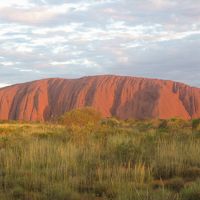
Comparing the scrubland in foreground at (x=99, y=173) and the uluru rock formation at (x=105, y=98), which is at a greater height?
the uluru rock formation at (x=105, y=98)

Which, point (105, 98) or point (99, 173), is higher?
point (105, 98)

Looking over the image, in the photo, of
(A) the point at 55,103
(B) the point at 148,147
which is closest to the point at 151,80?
(A) the point at 55,103

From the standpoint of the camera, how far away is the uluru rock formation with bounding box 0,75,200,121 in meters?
61.6

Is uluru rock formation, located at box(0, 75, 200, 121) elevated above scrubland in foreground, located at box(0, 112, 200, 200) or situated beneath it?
elevated above

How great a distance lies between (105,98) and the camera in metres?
66.8

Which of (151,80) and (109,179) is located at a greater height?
(151,80)

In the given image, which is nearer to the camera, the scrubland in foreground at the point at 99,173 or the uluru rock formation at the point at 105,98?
the scrubland in foreground at the point at 99,173

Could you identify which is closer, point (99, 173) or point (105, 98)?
point (99, 173)

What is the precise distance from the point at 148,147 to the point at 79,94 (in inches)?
2238

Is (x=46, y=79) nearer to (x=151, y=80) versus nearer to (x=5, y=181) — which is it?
(x=151, y=80)

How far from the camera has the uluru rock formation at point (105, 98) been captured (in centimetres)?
6163

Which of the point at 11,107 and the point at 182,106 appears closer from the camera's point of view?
the point at 182,106

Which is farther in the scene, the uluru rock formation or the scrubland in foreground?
the uluru rock formation

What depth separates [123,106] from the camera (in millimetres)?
64125
